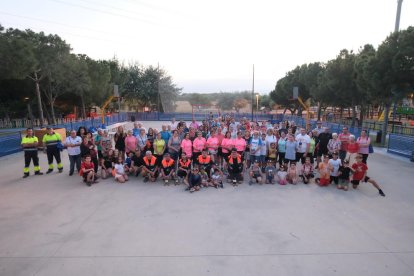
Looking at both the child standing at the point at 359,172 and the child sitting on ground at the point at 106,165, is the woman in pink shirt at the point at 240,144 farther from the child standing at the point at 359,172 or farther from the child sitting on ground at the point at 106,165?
the child sitting on ground at the point at 106,165

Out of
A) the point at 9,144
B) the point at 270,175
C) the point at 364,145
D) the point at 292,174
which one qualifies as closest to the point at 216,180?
the point at 270,175

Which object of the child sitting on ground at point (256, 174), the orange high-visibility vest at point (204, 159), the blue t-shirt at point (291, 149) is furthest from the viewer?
the blue t-shirt at point (291, 149)

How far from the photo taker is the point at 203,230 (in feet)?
18.4

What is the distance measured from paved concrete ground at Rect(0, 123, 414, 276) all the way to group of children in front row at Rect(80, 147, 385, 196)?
0.31 m

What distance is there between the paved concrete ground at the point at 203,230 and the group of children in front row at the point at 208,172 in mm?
312

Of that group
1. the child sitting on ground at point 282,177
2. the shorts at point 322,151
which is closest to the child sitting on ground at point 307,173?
the child sitting on ground at point 282,177

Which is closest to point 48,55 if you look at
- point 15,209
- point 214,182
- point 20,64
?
point 20,64

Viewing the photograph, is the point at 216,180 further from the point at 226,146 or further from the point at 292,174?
the point at 292,174

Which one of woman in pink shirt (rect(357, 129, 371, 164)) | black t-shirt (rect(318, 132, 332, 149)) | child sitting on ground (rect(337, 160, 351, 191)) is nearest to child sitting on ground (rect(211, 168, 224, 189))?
child sitting on ground (rect(337, 160, 351, 191))

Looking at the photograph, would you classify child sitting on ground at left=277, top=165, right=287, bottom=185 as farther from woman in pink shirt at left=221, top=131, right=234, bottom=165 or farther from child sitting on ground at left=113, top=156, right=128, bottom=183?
child sitting on ground at left=113, top=156, right=128, bottom=183

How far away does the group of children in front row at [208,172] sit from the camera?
8297 mm

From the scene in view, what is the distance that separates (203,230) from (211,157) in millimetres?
3381

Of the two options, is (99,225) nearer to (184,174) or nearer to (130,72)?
(184,174)

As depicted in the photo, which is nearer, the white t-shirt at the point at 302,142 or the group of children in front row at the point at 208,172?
the group of children in front row at the point at 208,172
